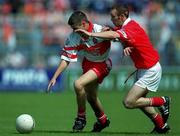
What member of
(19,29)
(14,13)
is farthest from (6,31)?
(14,13)

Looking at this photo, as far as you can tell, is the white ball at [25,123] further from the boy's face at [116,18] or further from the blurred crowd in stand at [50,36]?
the blurred crowd in stand at [50,36]

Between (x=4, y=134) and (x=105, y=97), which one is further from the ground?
(x=4, y=134)

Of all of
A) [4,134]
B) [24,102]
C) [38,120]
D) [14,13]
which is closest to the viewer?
[4,134]

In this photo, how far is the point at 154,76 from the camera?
489 inches

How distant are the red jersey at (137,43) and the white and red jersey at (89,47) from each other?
0.61 m

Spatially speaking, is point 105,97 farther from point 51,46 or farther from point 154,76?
point 154,76

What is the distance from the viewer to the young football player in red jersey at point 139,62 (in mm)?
12164

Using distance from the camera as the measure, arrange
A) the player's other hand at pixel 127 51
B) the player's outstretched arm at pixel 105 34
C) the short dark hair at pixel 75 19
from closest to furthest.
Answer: the player's other hand at pixel 127 51 < the player's outstretched arm at pixel 105 34 < the short dark hair at pixel 75 19

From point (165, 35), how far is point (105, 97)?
4.53 metres

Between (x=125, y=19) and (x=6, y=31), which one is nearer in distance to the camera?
(x=125, y=19)

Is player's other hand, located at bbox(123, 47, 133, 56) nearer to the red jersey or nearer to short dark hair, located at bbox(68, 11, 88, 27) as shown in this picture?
the red jersey

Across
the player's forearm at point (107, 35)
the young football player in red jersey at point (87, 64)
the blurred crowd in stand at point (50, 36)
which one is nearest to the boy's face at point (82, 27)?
the young football player in red jersey at point (87, 64)

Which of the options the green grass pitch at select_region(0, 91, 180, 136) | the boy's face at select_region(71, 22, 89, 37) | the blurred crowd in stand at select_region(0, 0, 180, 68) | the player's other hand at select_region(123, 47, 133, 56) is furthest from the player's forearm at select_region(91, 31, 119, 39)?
the blurred crowd in stand at select_region(0, 0, 180, 68)

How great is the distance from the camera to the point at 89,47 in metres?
12.8
